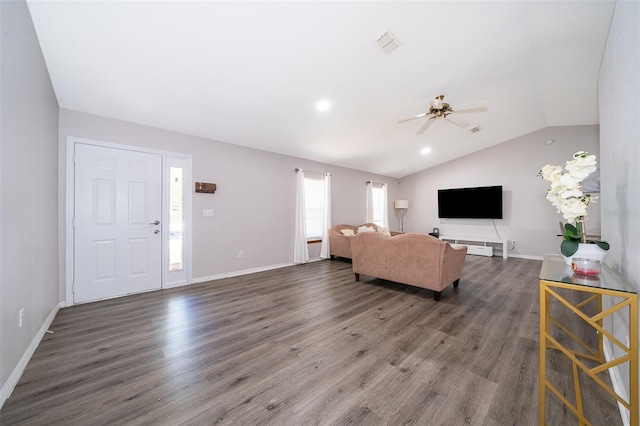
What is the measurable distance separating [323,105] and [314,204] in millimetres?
2758

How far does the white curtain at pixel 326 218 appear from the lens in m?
5.96

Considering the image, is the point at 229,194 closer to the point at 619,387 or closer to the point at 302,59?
the point at 302,59

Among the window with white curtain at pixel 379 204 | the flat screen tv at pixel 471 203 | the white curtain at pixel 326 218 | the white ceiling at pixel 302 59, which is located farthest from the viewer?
the window with white curtain at pixel 379 204

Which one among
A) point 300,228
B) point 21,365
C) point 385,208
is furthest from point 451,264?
point 385,208

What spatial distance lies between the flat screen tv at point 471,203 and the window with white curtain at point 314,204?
13.0ft

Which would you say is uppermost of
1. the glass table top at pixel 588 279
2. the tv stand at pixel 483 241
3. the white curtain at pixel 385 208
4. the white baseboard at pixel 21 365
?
the white curtain at pixel 385 208

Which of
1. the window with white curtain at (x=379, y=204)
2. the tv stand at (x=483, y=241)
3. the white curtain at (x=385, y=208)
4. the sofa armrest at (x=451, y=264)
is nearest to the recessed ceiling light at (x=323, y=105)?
the sofa armrest at (x=451, y=264)

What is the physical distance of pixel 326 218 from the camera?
602 centimetres

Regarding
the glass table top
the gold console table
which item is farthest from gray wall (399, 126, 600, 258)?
the glass table top

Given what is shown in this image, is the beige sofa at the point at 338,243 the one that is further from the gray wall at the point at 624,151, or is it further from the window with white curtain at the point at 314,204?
the gray wall at the point at 624,151

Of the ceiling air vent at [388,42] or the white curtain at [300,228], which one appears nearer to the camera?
the ceiling air vent at [388,42]

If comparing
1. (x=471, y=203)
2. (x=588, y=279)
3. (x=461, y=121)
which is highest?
(x=461, y=121)

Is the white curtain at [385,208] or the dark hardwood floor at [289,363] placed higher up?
the white curtain at [385,208]

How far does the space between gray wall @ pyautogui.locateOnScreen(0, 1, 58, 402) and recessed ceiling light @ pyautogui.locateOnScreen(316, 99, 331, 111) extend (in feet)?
9.30
